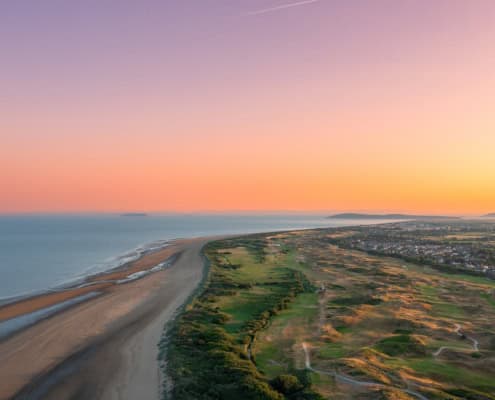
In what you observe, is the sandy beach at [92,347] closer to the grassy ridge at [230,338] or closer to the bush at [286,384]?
the grassy ridge at [230,338]

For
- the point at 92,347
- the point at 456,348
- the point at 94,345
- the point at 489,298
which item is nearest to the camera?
the point at 456,348

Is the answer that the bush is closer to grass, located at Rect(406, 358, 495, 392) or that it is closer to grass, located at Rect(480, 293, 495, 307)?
grass, located at Rect(406, 358, 495, 392)

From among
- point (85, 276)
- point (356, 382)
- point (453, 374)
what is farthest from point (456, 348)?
point (85, 276)

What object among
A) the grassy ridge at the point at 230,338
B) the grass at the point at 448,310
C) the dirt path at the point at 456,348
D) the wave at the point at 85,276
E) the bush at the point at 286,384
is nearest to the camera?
the bush at the point at 286,384

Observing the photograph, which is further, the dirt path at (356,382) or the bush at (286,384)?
the bush at (286,384)

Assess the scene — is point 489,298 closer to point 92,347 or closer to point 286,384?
point 286,384

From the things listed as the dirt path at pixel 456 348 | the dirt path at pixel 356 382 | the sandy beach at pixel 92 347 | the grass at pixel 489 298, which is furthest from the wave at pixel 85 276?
the grass at pixel 489 298
